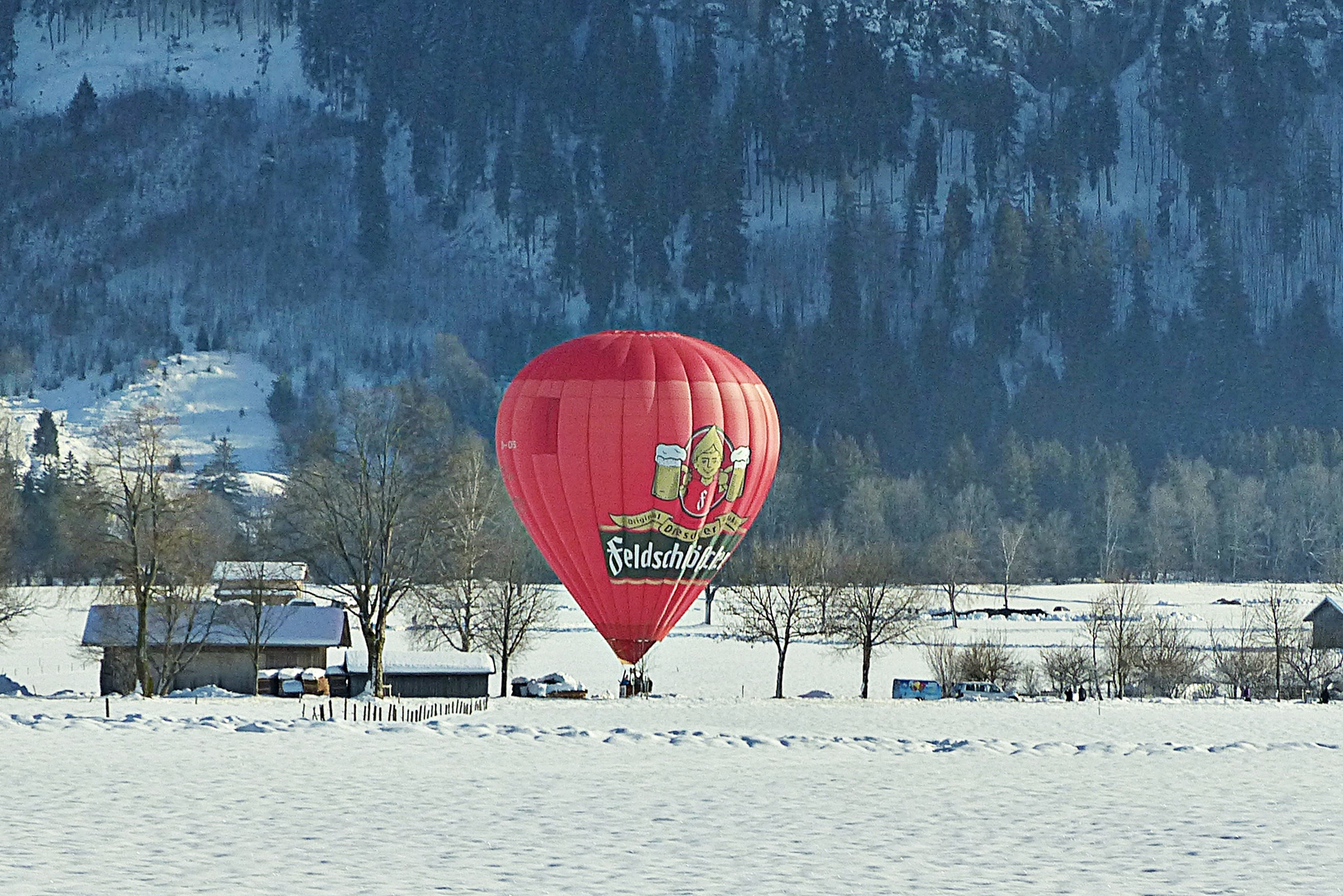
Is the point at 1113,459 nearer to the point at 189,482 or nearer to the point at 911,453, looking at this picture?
the point at 911,453

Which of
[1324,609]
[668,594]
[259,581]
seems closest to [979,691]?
[668,594]

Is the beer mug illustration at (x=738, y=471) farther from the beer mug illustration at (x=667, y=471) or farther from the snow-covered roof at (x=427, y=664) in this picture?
the snow-covered roof at (x=427, y=664)

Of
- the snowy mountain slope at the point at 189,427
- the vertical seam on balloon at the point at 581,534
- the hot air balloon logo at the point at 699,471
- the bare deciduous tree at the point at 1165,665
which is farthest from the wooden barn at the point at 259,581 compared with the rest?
the snowy mountain slope at the point at 189,427

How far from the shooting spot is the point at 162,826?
22.0 m

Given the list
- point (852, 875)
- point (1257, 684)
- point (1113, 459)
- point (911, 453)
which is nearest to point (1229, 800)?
point (852, 875)

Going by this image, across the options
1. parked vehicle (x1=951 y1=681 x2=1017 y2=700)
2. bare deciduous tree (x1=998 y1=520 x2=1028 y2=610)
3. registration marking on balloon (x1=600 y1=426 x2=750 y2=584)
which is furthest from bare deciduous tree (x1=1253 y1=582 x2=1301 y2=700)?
bare deciduous tree (x1=998 y1=520 x2=1028 y2=610)

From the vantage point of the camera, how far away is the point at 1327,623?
240ft

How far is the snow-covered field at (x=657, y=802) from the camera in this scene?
64.4 ft

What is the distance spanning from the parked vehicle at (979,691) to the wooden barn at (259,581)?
1952 cm

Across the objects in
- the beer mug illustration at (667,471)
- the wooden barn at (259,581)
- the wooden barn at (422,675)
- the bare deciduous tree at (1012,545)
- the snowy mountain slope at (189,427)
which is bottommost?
the wooden barn at (422,675)

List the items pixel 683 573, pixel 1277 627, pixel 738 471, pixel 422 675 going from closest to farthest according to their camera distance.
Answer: pixel 683 573
pixel 738 471
pixel 422 675
pixel 1277 627

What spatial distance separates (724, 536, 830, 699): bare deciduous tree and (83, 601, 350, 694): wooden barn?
13.4m

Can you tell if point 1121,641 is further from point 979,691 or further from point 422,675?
point 422,675

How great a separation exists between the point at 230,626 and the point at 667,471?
19746 millimetres
